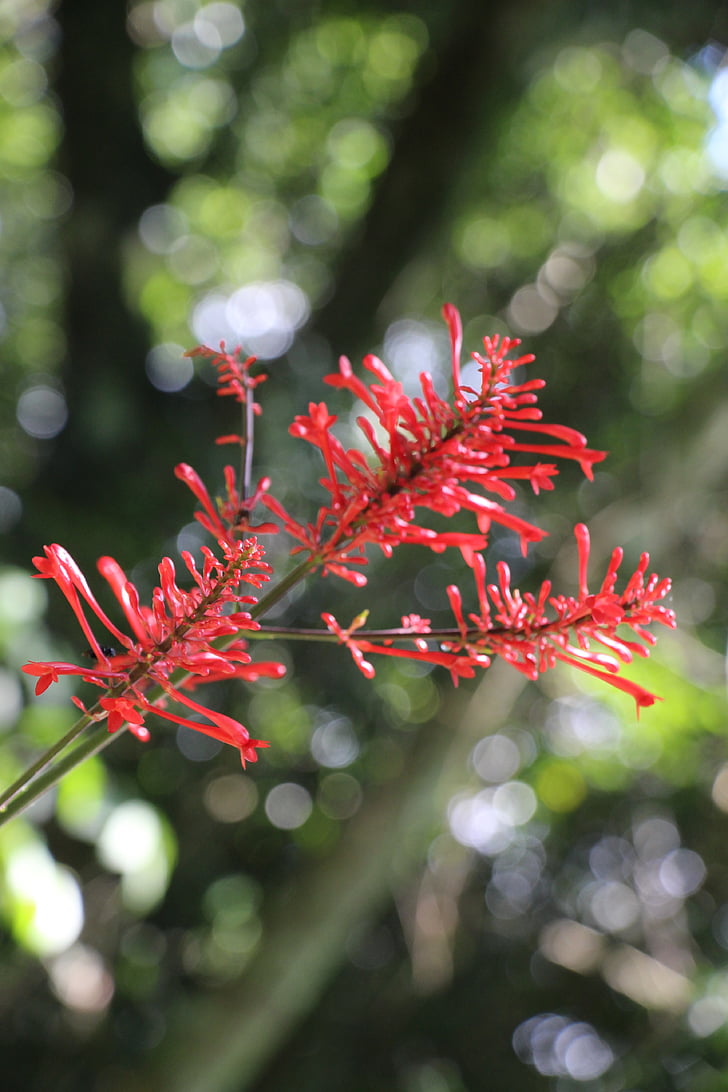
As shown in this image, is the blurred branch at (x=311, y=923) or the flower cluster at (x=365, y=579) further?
the blurred branch at (x=311, y=923)

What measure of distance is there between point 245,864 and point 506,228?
1.47 meters

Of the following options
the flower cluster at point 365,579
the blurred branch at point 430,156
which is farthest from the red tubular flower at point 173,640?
the blurred branch at point 430,156

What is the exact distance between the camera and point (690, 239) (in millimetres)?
1599

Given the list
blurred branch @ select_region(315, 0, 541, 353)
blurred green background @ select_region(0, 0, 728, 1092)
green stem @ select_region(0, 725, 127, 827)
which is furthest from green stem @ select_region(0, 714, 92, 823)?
blurred branch @ select_region(315, 0, 541, 353)

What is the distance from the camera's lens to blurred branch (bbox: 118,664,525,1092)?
1092 millimetres

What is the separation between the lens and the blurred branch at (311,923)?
109cm

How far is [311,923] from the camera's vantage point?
3.78 ft

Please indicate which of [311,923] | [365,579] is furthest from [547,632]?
[311,923]

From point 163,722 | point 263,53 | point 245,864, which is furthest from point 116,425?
point 245,864

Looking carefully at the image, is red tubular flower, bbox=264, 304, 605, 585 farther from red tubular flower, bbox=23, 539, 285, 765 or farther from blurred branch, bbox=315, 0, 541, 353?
blurred branch, bbox=315, 0, 541, 353

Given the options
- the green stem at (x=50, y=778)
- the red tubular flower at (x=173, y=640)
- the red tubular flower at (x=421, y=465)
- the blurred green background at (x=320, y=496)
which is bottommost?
the green stem at (x=50, y=778)

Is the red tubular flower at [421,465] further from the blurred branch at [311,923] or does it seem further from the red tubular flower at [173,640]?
the blurred branch at [311,923]

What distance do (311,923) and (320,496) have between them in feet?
2.08

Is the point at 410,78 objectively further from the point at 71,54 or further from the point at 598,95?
the point at 71,54
